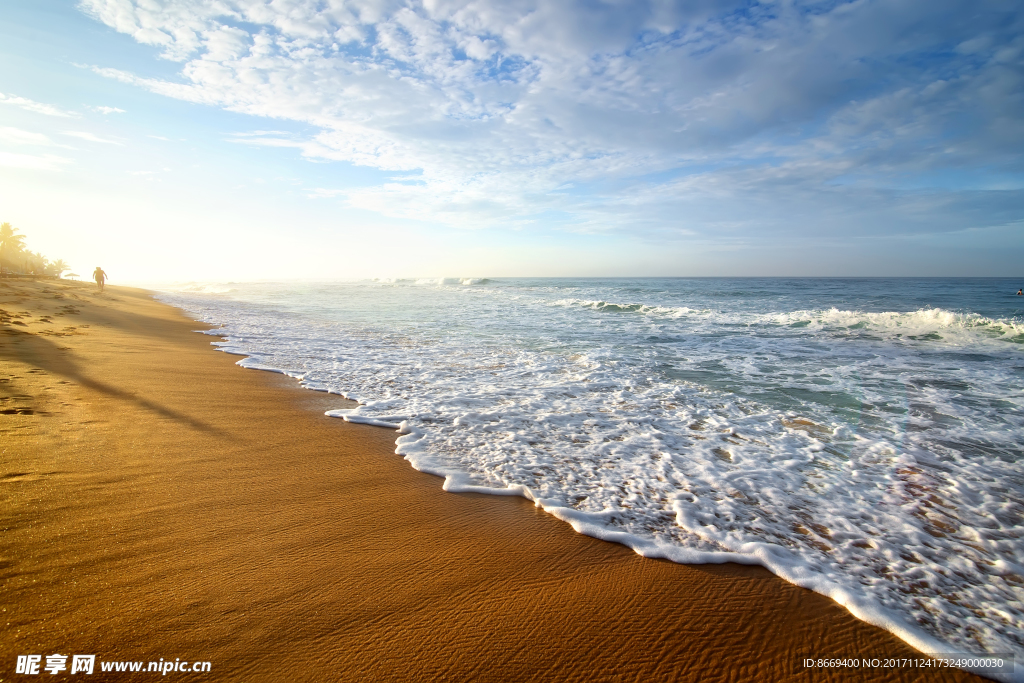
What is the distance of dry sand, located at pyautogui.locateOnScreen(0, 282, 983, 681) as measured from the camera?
1816mm

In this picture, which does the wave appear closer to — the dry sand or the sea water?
the sea water

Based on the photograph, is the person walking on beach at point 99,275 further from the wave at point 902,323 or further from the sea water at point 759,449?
the wave at point 902,323

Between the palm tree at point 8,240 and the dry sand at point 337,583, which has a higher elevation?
the palm tree at point 8,240

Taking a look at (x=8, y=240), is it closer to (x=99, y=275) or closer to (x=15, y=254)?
(x=15, y=254)

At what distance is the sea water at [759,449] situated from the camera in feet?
8.20

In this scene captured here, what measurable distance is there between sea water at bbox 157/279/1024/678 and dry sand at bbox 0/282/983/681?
0.34 m

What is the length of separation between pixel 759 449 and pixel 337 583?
156 inches

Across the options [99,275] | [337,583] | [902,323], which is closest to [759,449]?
[337,583]

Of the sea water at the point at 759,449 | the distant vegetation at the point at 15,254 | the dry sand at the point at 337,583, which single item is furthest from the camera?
the distant vegetation at the point at 15,254

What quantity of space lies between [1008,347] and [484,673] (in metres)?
15.4

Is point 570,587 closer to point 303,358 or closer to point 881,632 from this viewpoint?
point 881,632

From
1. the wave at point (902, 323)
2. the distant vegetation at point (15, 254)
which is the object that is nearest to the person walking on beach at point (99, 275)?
the distant vegetation at point (15, 254)

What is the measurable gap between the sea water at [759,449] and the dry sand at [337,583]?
341 mm

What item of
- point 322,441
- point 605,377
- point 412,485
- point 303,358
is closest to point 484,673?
point 412,485
